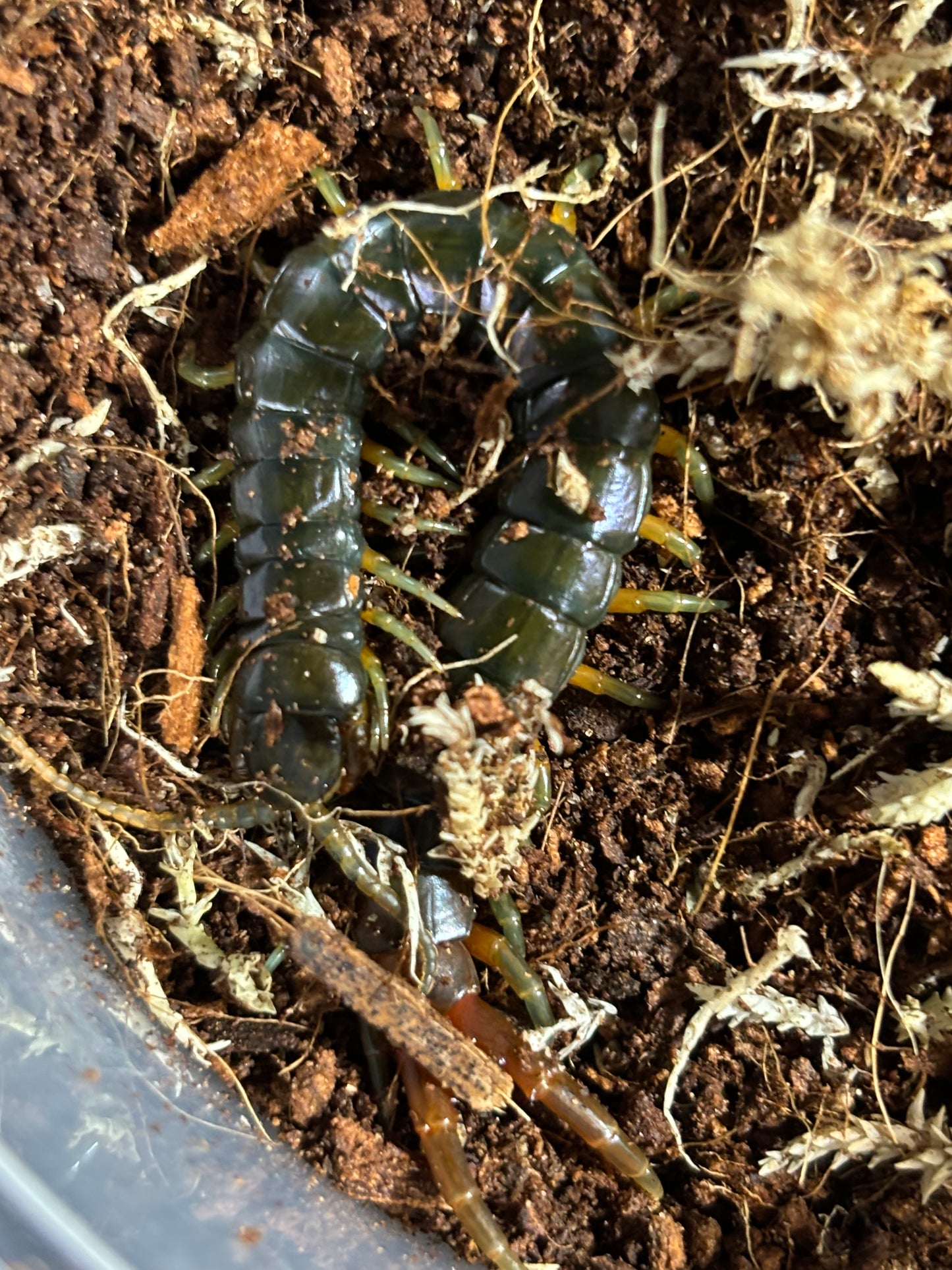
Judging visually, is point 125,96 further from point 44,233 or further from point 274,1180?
point 274,1180

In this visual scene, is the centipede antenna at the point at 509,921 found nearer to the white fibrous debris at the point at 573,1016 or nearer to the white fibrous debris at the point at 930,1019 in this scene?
the white fibrous debris at the point at 573,1016

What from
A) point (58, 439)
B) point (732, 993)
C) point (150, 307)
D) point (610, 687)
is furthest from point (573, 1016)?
point (150, 307)

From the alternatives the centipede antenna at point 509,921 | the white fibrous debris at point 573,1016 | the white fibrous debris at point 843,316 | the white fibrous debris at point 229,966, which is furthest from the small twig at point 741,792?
the white fibrous debris at point 229,966

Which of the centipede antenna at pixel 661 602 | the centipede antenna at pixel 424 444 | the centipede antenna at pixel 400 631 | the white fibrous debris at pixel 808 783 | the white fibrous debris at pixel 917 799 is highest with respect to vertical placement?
the centipede antenna at pixel 424 444

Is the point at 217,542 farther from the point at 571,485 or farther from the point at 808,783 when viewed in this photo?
the point at 808,783

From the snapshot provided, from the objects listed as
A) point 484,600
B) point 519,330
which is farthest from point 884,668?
point 519,330

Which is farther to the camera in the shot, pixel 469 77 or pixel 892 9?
pixel 469 77
